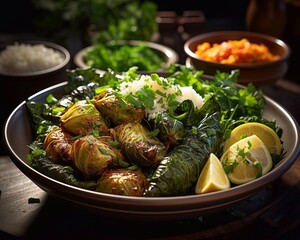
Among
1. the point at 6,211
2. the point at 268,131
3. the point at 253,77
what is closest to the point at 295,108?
the point at 253,77

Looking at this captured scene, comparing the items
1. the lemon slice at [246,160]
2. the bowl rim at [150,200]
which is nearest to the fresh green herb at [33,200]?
the bowl rim at [150,200]

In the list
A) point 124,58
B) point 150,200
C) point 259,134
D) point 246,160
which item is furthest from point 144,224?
point 124,58

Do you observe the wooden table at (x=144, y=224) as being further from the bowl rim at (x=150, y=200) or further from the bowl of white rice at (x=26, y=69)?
the bowl of white rice at (x=26, y=69)

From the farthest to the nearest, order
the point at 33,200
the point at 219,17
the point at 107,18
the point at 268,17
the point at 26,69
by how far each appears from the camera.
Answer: the point at 219,17, the point at 107,18, the point at 268,17, the point at 26,69, the point at 33,200

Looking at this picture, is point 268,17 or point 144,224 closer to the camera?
point 144,224

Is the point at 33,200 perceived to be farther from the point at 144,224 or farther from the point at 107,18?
the point at 107,18

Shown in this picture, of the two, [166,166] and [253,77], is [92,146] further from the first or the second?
[253,77]

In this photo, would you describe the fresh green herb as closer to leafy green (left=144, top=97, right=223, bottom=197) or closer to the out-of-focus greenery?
leafy green (left=144, top=97, right=223, bottom=197)
